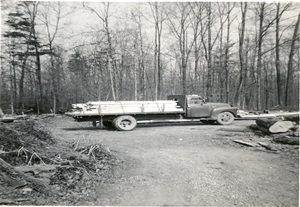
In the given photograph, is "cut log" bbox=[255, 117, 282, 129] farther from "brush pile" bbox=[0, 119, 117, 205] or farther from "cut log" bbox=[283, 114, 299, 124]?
"brush pile" bbox=[0, 119, 117, 205]

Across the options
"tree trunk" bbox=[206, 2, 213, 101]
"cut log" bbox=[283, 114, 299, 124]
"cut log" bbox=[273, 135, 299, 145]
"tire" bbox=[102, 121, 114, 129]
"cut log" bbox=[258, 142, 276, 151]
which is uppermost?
"tree trunk" bbox=[206, 2, 213, 101]

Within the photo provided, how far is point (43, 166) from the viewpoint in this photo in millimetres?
5141

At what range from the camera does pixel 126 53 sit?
20344mm

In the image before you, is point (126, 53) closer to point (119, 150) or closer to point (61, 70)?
point (61, 70)

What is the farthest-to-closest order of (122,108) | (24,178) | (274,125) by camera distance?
(122,108) → (274,125) → (24,178)

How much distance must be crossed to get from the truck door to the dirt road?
12.9 ft

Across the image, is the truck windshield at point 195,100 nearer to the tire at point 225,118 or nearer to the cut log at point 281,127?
the tire at point 225,118

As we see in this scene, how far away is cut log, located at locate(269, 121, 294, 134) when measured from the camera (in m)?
6.90

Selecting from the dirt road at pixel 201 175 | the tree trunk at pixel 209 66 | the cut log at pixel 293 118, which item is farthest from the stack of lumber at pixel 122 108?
the tree trunk at pixel 209 66

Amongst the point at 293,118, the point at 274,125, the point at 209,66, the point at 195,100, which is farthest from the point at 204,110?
the point at 209,66

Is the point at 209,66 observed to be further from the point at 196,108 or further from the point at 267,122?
the point at 267,122

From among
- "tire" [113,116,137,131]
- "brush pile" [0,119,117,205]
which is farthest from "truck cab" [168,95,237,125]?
"brush pile" [0,119,117,205]

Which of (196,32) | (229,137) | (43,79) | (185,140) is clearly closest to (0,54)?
(43,79)

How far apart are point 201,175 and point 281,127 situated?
3.10m
